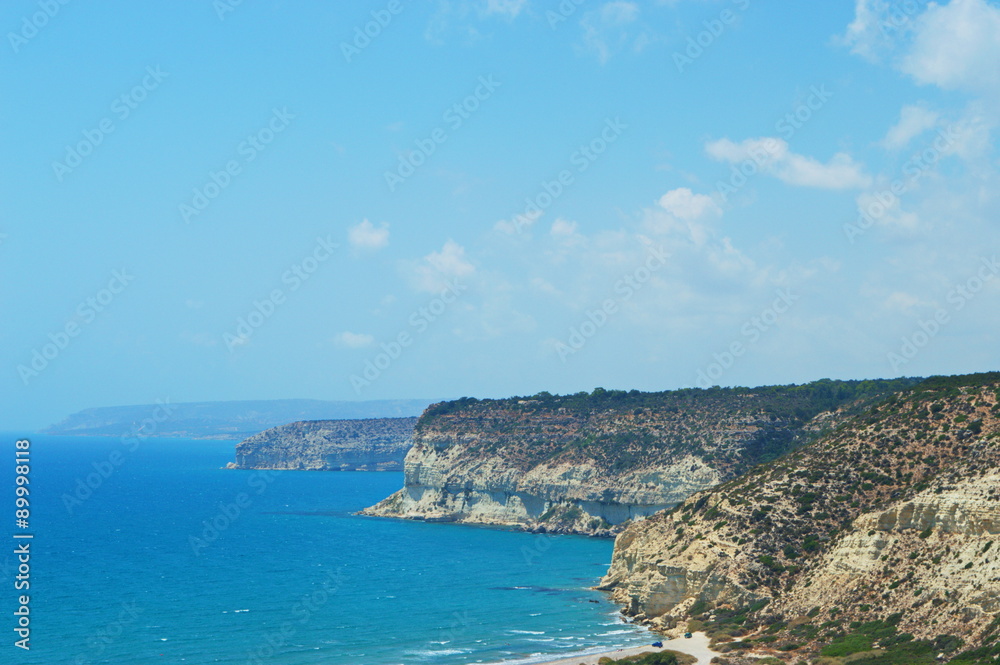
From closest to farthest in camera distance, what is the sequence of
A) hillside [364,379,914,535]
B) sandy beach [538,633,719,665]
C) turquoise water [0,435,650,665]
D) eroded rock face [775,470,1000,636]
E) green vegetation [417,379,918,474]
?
eroded rock face [775,470,1000,636]
sandy beach [538,633,719,665]
turquoise water [0,435,650,665]
hillside [364,379,914,535]
green vegetation [417,379,918,474]

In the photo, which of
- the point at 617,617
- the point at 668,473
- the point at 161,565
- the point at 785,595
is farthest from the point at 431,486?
the point at 785,595

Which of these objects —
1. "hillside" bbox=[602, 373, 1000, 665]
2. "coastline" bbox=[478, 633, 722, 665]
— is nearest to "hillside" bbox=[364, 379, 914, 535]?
"hillside" bbox=[602, 373, 1000, 665]

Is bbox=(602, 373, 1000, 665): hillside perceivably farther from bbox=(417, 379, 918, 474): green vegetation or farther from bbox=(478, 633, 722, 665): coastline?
bbox=(417, 379, 918, 474): green vegetation

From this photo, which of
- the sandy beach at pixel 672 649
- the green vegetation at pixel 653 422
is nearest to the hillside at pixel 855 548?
the sandy beach at pixel 672 649

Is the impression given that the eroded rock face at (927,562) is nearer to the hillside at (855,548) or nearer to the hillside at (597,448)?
the hillside at (855,548)

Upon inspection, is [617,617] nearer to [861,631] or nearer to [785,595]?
[785,595]

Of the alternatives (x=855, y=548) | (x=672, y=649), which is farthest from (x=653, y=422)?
(x=672, y=649)

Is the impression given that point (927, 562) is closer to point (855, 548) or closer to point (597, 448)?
point (855, 548)
